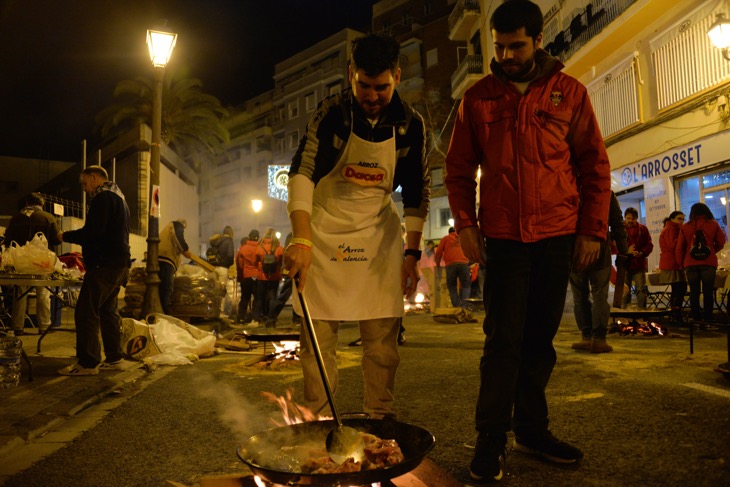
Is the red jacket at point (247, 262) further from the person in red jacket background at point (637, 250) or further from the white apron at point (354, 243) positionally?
the white apron at point (354, 243)

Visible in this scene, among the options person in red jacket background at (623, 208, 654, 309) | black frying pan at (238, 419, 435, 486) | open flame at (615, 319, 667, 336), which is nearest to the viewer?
black frying pan at (238, 419, 435, 486)

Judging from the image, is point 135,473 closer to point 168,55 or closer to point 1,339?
point 1,339

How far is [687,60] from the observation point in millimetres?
14078

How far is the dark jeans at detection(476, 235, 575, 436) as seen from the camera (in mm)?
2680

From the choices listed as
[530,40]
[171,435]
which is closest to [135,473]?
[171,435]

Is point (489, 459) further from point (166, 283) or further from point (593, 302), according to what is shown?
point (166, 283)

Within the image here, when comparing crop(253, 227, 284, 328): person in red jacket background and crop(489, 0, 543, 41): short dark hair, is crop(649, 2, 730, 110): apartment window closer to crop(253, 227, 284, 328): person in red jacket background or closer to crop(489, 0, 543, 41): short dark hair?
crop(253, 227, 284, 328): person in red jacket background

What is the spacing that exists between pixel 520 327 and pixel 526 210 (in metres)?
0.57

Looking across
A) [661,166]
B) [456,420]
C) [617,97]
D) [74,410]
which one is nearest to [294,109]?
[617,97]

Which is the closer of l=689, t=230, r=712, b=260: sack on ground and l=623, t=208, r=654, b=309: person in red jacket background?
l=689, t=230, r=712, b=260: sack on ground

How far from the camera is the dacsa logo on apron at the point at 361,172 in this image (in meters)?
2.96

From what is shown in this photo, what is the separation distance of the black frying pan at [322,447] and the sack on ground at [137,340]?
5041 millimetres

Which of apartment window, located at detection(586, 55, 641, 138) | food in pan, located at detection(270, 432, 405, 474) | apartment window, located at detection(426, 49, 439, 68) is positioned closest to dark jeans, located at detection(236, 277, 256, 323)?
food in pan, located at detection(270, 432, 405, 474)

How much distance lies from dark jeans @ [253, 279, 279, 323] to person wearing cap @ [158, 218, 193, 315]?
1.70 m
